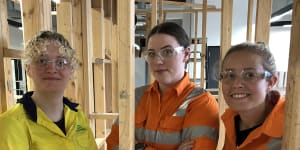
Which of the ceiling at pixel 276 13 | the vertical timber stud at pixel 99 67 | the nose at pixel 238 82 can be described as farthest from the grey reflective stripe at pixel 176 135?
the ceiling at pixel 276 13

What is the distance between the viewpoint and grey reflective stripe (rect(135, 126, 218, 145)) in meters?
1.07

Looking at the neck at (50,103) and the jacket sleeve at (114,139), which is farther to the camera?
the jacket sleeve at (114,139)

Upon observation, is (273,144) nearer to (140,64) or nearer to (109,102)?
(109,102)

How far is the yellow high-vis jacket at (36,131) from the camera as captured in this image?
92 centimetres

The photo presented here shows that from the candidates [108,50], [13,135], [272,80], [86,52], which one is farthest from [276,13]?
[13,135]

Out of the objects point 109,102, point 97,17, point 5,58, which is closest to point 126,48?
point 5,58

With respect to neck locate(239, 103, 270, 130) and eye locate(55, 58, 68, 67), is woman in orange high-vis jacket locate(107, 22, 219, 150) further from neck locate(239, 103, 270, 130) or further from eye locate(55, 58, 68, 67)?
eye locate(55, 58, 68, 67)

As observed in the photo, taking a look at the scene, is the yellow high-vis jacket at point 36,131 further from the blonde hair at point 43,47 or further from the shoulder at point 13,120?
the blonde hair at point 43,47

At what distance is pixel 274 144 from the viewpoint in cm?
91

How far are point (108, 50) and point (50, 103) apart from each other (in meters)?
1.79

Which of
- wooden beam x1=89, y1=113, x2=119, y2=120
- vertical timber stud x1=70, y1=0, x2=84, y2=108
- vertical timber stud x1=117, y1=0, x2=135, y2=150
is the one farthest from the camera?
wooden beam x1=89, y1=113, x2=119, y2=120

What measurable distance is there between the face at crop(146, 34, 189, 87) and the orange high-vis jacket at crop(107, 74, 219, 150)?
59 millimetres

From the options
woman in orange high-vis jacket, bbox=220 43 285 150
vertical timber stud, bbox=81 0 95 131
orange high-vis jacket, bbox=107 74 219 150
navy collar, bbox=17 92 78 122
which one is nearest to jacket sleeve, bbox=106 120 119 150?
orange high-vis jacket, bbox=107 74 219 150

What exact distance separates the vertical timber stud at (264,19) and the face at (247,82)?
0.57 m
